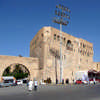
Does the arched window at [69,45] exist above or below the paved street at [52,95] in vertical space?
above

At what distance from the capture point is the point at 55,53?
163 ft

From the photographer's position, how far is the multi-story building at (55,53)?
46969 millimetres

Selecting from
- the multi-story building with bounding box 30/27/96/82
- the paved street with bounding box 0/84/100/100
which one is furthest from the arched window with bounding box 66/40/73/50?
the paved street with bounding box 0/84/100/100

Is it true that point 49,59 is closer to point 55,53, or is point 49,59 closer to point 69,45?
point 55,53

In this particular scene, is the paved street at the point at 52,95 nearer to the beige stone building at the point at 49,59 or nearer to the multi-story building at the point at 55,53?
the beige stone building at the point at 49,59

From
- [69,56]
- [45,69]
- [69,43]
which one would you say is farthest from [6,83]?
[69,43]

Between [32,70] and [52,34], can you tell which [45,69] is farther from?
[52,34]

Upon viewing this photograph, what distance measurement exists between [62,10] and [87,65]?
34575 mm

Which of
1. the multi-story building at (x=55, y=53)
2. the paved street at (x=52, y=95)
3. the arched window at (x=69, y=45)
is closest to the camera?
the paved street at (x=52, y=95)

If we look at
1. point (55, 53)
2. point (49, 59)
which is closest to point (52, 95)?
point (49, 59)

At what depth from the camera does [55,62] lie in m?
48.9

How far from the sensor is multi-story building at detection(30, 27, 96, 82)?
154ft

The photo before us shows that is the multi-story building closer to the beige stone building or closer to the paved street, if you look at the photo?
the beige stone building

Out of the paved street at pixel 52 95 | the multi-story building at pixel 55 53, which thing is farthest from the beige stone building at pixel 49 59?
the paved street at pixel 52 95
